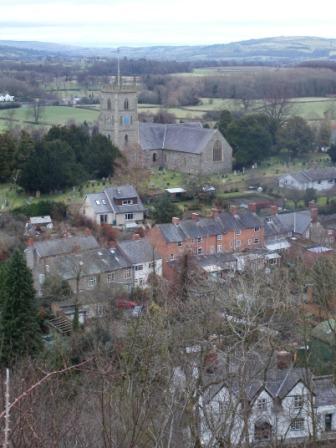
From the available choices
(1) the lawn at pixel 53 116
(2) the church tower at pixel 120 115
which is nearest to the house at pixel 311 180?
(2) the church tower at pixel 120 115

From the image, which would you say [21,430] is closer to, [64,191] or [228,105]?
[64,191]

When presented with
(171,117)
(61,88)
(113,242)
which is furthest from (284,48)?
(113,242)

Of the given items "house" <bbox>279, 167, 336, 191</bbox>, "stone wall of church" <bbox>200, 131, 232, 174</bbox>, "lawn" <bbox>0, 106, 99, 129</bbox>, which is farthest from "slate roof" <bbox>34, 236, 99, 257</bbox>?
"lawn" <bbox>0, 106, 99, 129</bbox>

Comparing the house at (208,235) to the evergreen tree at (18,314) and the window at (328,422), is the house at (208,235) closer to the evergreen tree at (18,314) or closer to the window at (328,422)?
the evergreen tree at (18,314)

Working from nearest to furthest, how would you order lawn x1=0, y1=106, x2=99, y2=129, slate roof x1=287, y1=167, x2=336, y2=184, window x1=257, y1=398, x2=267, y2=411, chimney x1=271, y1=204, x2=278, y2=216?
window x1=257, y1=398, x2=267, y2=411, chimney x1=271, y1=204, x2=278, y2=216, slate roof x1=287, y1=167, x2=336, y2=184, lawn x1=0, y1=106, x2=99, y2=129

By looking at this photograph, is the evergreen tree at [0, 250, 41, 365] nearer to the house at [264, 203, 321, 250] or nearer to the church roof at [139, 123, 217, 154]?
the house at [264, 203, 321, 250]

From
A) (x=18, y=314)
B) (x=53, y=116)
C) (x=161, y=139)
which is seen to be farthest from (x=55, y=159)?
(x=53, y=116)

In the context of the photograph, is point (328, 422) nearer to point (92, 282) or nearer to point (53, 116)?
point (92, 282)
